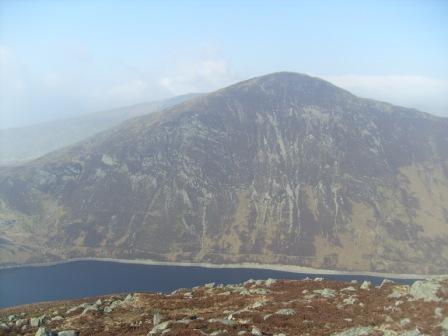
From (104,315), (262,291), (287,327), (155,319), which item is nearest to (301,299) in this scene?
(262,291)

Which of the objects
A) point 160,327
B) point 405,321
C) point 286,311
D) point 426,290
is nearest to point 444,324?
point 405,321

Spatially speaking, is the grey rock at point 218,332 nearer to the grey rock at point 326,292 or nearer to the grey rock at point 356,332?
the grey rock at point 356,332

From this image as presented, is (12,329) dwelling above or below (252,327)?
below

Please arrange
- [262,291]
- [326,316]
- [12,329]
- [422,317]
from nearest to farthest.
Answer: [422,317] < [326,316] < [12,329] < [262,291]

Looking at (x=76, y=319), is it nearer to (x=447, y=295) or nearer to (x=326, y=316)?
(x=326, y=316)

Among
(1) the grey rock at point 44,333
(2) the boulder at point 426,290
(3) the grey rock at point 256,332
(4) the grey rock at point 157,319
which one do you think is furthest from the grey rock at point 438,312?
(1) the grey rock at point 44,333

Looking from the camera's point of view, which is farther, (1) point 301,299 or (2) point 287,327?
(1) point 301,299

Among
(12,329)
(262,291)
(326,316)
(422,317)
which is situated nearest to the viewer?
(422,317)

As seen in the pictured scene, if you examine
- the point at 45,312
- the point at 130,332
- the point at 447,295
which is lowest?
the point at 45,312
